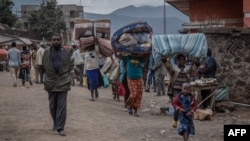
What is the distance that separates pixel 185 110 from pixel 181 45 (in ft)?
14.4

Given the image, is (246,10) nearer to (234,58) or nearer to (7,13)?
(234,58)

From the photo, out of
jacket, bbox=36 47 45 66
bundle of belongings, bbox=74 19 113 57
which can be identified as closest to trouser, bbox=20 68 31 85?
jacket, bbox=36 47 45 66

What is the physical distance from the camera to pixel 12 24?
2317 inches

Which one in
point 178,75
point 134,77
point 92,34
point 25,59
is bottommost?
point 134,77

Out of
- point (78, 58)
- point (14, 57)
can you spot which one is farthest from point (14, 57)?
point (78, 58)

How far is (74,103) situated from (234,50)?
4629 millimetres

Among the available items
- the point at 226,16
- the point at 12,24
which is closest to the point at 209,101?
the point at 226,16

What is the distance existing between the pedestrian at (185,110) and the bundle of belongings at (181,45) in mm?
3997

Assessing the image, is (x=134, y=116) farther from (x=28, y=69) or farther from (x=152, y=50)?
(x=28, y=69)

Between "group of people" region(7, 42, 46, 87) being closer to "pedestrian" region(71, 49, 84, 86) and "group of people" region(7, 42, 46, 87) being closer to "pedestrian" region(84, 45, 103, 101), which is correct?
"pedestrian" region(71, 49, 84, 86)

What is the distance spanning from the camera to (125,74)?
1220cm

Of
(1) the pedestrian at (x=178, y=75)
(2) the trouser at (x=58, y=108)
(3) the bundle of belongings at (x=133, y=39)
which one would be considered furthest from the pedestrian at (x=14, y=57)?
(2) the trouser at (x=58, y=108)

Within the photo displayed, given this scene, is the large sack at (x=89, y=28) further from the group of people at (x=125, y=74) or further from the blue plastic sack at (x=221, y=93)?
the blue plastic sack at (x=221, y=93)

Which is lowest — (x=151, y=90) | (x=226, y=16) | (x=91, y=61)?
(x=151, y=90)
